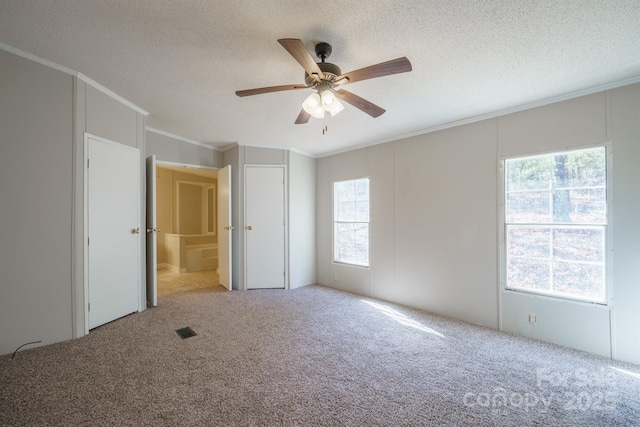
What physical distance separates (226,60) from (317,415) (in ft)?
A: 8.45

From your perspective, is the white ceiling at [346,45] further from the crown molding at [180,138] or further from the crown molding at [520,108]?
the crown molding at [180,138]

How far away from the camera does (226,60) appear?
204cm

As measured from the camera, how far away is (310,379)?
1.96 metres

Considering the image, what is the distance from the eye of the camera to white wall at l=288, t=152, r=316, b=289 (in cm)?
457

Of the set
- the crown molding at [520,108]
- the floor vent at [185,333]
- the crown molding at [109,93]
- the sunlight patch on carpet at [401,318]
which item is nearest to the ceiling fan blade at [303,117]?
the crown molding at [520,108]

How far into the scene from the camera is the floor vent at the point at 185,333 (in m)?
2.64

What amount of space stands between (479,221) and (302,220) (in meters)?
2.77

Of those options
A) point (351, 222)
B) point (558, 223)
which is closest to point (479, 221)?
point (558, 223)

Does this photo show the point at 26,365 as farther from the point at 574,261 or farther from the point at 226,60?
the point at 574,261

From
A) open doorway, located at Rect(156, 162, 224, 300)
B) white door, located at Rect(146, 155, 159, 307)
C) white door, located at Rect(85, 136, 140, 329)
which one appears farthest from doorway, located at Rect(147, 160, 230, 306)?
white door, located at Rect(85, 136, 140, 329)

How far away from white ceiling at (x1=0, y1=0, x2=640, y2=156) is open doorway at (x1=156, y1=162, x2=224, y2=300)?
3499 millimetres

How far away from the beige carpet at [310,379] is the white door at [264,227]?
1.44 meters

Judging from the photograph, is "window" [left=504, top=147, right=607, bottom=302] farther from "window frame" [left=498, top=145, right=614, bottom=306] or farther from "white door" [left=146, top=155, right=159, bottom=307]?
"white door" [left=146, top=155, right=159, bottom=307]

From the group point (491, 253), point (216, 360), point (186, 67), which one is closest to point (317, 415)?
point (216, 360)
